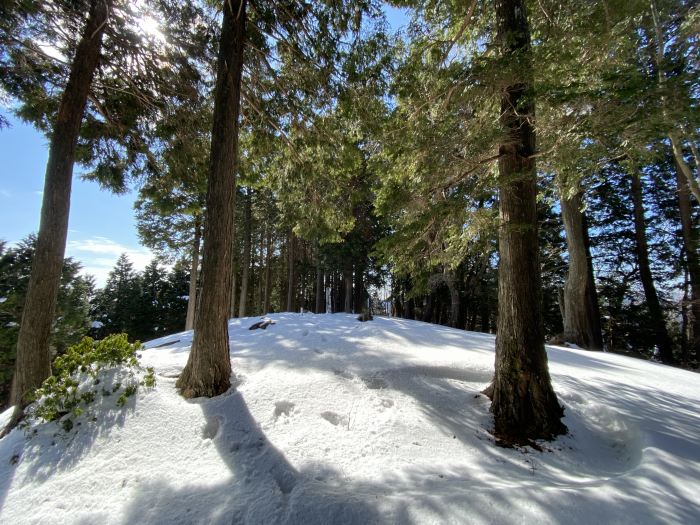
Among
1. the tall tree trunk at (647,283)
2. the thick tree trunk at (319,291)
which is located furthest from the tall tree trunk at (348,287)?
the tall tree trunk at (647,283)

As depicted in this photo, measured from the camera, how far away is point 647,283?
12039mm

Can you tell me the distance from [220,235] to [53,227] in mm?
2533

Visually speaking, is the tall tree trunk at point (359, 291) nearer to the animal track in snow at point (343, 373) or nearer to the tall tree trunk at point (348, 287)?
the tall tree trunk at point (348, 287)

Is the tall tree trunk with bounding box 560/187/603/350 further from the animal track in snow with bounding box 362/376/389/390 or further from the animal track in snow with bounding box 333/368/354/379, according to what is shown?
the animal track in snow with bounding box 333/368/354/379

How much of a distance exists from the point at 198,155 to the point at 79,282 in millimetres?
16244

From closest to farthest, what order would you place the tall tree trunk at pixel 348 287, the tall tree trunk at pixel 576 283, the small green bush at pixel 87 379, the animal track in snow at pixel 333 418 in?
the small green bush at pixel 87 379, the animal track in snow at pixel 333 418, the tall tree trunk at pixel 576 283, the tall tree trunk at pixel 348 287

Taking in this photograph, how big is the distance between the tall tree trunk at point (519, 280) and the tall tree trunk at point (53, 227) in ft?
18.7

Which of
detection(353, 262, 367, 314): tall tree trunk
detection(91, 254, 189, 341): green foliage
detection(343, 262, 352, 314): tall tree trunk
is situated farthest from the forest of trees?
detection(91, 254, 189, 341): green foliage

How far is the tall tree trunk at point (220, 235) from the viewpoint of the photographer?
3.69 metres

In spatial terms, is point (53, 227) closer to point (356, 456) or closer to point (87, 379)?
point (87, 379)

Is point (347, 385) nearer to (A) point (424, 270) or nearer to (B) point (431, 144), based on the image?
(A) point (424, 270)

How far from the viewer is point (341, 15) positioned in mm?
4719

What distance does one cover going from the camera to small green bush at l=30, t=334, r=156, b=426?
10.3ft

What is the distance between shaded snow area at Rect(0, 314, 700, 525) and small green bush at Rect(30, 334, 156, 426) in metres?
0.19
